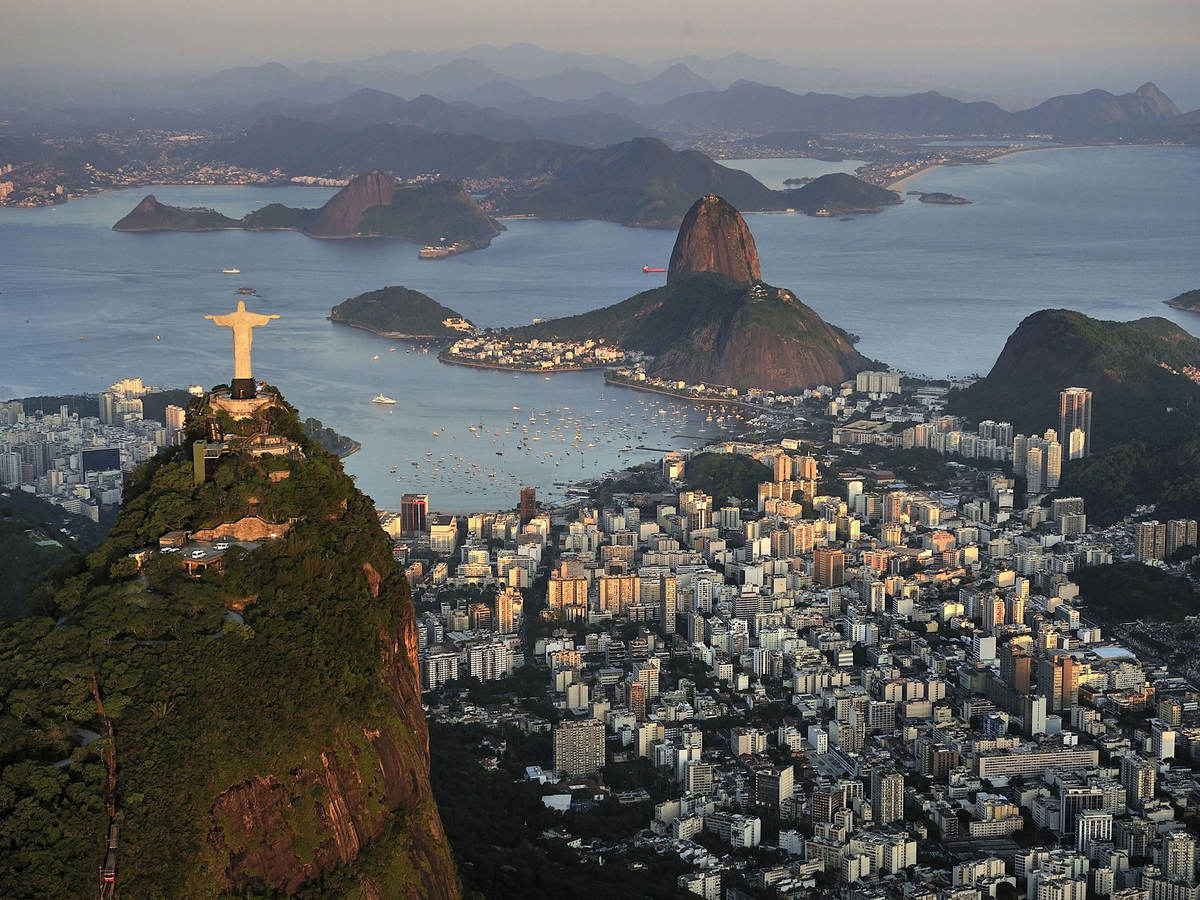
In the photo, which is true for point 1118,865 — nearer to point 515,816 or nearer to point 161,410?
point 515,816

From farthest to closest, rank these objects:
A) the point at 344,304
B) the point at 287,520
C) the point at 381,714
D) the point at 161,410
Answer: the point at 344,304
the point at 161,410
the point at 287,520
the point at 381,714

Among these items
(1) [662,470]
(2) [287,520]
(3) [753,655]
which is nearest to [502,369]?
(1) [662,470]

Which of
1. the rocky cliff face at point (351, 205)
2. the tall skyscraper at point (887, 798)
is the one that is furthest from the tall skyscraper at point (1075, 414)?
the rocky cliff face at point (351, 205)

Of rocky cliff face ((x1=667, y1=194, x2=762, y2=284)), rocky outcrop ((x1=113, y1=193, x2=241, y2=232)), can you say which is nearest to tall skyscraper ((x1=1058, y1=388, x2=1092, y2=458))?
rocky cliff face ((x1=667, y1=194, x2=762, y2=284))

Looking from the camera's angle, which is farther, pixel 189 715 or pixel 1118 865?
pixel 1118 865

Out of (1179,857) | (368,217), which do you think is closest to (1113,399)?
(1179,857)
